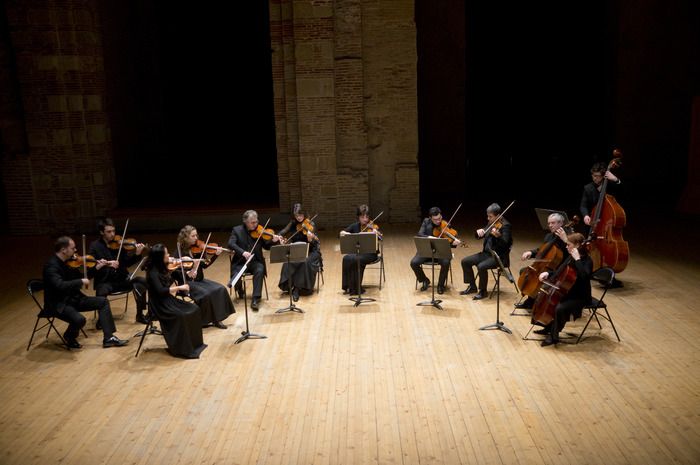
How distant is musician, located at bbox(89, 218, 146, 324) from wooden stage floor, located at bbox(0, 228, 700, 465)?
17.5 inches

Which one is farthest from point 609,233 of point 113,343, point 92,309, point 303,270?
point 92,309

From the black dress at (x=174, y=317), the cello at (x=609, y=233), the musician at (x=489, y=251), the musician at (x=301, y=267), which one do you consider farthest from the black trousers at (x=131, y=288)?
the cello at (x=609, y=233)

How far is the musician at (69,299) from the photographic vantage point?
7008 millimetres

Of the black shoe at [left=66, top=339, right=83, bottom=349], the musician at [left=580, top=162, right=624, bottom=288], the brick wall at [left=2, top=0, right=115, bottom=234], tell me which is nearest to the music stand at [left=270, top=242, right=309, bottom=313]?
the black shoe at [left=66, top=339, right=83, bottom=349]

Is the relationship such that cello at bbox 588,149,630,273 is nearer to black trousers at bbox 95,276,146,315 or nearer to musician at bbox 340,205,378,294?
musician at bbox 340,205,378,294

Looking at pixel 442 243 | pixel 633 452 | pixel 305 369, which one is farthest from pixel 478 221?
pixel 633 452

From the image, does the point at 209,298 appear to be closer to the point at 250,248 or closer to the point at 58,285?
the point at 250,248

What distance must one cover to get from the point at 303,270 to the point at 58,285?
3137mm

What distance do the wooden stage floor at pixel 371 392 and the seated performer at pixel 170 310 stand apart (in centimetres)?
19

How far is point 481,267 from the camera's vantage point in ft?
28.2

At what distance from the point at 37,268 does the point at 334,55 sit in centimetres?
681

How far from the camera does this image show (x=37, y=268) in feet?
36.7

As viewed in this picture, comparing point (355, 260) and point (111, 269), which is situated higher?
point (111, 269)

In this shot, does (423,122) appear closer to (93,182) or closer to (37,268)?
(93,182)
